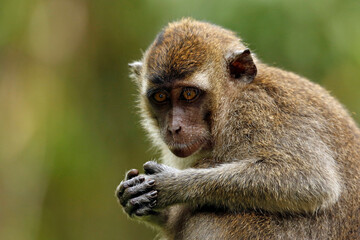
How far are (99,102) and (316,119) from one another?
8.33m

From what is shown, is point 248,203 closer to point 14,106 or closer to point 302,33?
point 302,33

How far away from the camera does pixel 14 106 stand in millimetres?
12719

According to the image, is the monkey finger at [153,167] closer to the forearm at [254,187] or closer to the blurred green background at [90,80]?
the forearm at [254,187]

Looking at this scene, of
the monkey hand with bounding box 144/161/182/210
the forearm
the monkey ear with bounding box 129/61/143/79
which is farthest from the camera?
the monkey ear with bounding box 129/61/143/79

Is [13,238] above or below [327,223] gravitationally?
above

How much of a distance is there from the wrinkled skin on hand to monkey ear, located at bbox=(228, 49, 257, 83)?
5.10 ft

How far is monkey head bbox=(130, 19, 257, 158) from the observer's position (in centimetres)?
760

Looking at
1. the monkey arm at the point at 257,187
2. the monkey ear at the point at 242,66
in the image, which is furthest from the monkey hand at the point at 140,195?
the monkey ear at the point at 242,66

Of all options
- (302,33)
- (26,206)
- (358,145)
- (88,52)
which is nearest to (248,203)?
(358,145)

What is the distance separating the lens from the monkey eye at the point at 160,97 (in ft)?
25.6

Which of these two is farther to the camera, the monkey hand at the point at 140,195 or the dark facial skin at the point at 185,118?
the dark facial skin at the point at 185,118

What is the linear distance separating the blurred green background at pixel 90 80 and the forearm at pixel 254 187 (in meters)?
3.10

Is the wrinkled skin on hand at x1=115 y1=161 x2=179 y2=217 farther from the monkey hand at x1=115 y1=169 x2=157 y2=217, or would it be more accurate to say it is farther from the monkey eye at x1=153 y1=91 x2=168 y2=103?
the monkey eye at x1=153 y1=91 x2=168 y2=103

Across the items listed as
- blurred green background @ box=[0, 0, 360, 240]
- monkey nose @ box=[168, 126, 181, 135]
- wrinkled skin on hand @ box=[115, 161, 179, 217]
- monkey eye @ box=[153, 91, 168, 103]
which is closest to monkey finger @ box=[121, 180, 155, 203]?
wrinkled skin on hand @ box=[115, 161, 179, 217]
